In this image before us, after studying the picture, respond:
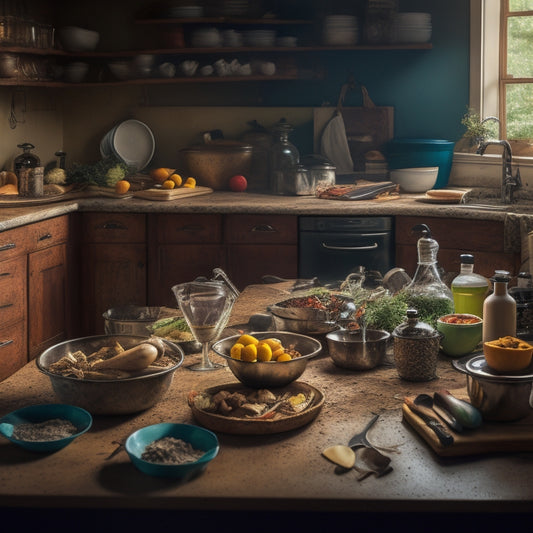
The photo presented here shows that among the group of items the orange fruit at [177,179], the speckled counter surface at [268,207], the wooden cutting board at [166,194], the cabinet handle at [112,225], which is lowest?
the cabinet handle at [112,225]

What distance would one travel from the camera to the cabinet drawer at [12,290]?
13.5ft

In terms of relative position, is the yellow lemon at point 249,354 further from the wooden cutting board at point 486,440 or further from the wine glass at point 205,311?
the wooden cutting board at point 486,440

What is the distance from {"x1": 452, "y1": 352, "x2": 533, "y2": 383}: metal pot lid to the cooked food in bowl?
13 mm

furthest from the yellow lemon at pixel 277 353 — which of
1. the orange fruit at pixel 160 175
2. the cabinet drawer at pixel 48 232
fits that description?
the orange fruit at pixel 160 175

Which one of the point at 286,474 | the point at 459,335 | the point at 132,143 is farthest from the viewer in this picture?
the point at 132,143

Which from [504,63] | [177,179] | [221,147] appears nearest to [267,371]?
[177,179]

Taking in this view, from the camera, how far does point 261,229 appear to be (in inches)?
188

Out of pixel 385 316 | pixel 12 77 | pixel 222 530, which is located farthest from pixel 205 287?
pixel 12 77

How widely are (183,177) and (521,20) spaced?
237 cm

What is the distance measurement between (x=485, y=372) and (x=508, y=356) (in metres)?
0.06

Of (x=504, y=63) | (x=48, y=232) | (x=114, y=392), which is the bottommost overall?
(x=114, y=392)

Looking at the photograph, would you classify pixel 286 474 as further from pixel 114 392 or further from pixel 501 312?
pixel 501 312

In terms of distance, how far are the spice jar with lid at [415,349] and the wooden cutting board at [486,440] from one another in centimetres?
36

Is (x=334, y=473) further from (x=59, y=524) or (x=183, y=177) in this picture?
(x=183, y=177)
